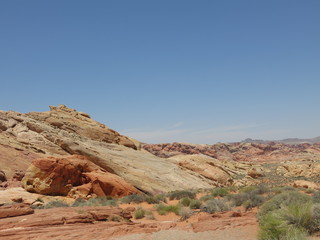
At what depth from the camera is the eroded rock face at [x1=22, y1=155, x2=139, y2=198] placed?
20219 mm

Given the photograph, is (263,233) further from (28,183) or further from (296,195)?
(28,183)

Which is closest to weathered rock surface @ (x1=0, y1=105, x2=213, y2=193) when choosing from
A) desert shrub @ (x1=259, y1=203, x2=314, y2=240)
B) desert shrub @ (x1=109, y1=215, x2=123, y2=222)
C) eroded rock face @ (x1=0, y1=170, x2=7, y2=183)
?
eroded rock face @ (x1=0, y1=170, x2=7, y2=183)

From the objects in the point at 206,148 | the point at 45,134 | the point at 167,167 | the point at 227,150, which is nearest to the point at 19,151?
the point at 45,134

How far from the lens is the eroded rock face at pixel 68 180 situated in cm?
2022

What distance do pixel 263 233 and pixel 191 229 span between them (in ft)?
9.82

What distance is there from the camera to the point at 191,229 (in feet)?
30.8

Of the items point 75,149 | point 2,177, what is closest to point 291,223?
point 2,177

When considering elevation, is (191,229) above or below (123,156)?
below

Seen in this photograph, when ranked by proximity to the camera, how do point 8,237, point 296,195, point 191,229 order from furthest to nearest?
point 296,195 < point 191,229 < point 8,237

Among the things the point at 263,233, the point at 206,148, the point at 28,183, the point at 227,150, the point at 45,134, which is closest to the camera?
the point at 263,233

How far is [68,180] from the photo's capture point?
2136 centimetres

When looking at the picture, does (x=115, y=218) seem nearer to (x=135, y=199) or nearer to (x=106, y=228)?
(x=106, y=228)

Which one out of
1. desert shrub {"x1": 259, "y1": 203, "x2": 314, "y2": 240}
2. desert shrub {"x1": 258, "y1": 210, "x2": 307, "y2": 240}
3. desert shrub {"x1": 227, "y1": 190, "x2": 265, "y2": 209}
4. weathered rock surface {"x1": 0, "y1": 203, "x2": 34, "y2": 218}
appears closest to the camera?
desert shrub {"x1": 258, "y1": 210, "x2": 307, "y2": 240}

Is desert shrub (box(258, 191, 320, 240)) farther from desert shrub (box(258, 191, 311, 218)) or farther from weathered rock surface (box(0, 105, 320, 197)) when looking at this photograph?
weathered rock surface (box(0, 105, 320, 197))
